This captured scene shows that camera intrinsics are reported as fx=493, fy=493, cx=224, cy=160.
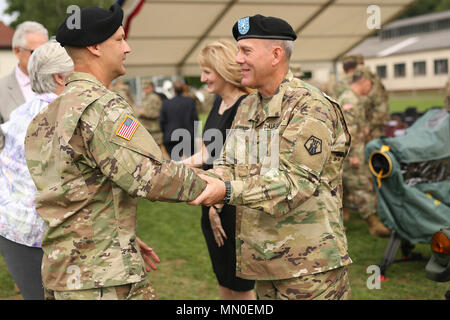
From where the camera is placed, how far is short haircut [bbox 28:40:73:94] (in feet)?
9.03

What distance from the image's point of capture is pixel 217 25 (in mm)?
7934

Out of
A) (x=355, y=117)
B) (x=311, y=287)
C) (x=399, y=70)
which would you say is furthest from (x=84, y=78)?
(x=399, y=70)

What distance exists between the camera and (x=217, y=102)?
153 inches

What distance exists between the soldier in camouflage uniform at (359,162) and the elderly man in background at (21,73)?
3.81m

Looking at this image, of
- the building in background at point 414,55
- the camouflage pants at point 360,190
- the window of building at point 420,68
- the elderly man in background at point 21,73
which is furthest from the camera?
the window of building at point 420,68

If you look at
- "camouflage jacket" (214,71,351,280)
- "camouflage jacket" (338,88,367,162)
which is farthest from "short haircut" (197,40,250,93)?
"camouflage jacket" (338,88,367,162)

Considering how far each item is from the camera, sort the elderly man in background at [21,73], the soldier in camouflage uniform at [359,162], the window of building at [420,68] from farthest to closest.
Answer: the window of building at [420,68] < the soldier in camouflage uniform at [359,162] < the elderly man in background at [21,73]

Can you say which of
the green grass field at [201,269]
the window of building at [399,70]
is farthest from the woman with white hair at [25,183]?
the window of building at [399,70]

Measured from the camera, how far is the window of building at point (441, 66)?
48.0 metres

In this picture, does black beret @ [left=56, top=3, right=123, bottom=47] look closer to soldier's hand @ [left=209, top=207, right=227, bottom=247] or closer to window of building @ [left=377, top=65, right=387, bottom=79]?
soldier's hand @ [left=209, top=207, right=227, bottom=247]

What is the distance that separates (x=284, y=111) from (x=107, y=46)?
88 cm

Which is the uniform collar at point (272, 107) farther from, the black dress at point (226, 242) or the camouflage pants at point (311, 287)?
the black dress at point (226, 242)

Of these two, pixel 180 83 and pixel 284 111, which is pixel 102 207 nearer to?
pixel 284 111

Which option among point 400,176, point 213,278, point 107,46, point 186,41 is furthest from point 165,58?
point 107,46
